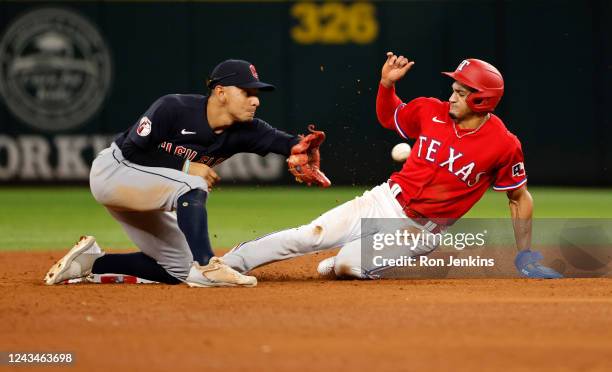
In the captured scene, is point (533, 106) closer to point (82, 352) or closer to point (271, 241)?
point (271, 241)

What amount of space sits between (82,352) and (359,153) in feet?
40.6

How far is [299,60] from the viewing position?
55.5 feet

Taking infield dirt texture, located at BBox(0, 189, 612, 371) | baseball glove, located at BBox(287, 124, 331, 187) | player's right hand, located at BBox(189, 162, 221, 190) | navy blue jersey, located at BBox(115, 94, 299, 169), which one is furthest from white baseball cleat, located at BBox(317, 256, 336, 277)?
player's right hand, located at BBox(189, 162, 221, 190)

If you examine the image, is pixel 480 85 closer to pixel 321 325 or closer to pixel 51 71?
pixel 321 325

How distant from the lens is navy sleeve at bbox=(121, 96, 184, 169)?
20.2 ft

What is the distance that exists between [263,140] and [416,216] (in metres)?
1.11

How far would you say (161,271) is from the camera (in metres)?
6.60

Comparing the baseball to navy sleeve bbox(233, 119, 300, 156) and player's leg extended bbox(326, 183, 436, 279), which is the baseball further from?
navy sleeve bbox(233, 119, 300, 156)

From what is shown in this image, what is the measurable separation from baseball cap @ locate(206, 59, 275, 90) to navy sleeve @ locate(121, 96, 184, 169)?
1.00 feet

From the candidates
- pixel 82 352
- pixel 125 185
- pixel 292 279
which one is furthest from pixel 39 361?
pixel 292 279

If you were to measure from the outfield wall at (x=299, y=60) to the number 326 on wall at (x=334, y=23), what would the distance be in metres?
0.02

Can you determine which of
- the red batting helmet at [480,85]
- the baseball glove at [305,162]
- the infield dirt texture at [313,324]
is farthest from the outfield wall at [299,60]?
the baseball glove at [305,162]

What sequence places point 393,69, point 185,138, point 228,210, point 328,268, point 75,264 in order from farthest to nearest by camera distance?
point 228,210 → point 328,268 → point 393,69 → point 75,264 → point 185,138

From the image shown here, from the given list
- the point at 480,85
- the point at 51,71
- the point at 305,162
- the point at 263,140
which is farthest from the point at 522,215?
the point at 51,71
